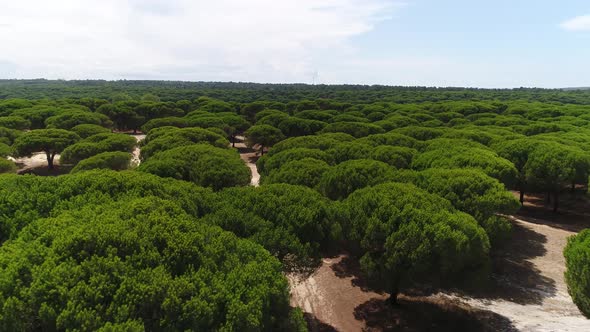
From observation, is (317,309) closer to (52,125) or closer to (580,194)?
(580,194)

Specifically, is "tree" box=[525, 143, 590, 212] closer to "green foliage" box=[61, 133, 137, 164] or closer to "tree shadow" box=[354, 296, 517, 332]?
"tree shadow" box=[354, 296, 517, 332]

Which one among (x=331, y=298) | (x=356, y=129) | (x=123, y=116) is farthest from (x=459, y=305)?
(x=123, y=116)

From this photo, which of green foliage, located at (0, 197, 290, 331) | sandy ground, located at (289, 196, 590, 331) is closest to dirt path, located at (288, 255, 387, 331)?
sandy ground, located at (289, 196, 590, 331)

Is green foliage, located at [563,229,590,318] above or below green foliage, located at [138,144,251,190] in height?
below

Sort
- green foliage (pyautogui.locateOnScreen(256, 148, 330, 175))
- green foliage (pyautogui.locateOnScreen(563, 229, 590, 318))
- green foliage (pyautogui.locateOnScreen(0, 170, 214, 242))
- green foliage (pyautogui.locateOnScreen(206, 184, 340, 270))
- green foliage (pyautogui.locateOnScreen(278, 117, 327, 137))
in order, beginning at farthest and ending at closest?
green foliage (pyautogui.locateOnScreen(278, 117, 327, 137)) → green foliage (pyautogui.locateOnScreen(256, 148, 330, 175)) → green foliage (pyautogui.locateOnScreen(206, 184, 340, 270)) → green foliage (pyautogui.locateOnScreen(0, 170, 214, 242)) → green foliage (pyautogui.locateOnScreen(563, 229, 590, 318))

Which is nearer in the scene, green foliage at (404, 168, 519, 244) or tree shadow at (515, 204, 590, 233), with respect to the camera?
green foliage at (404, 168, 519, 244)

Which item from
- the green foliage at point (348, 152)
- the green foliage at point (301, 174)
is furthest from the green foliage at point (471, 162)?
the green foliage at point (301, 174)

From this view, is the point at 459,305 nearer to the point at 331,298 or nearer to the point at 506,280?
the point at 506,280

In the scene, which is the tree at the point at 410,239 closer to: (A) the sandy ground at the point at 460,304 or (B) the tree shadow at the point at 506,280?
(B) the tree shadow at the point at 506,280
